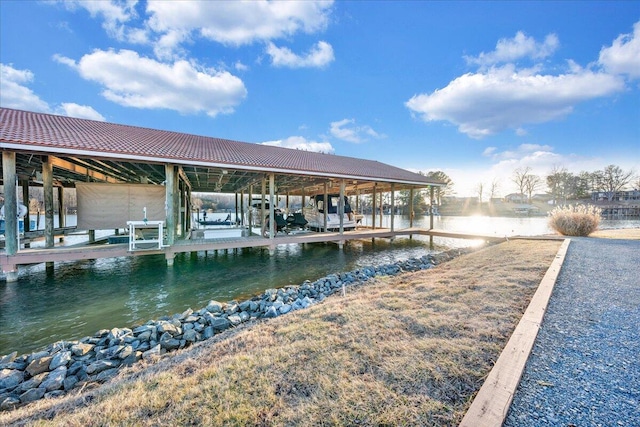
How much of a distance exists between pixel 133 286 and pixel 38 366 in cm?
376

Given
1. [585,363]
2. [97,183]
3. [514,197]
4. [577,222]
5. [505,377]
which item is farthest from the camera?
[514,197]

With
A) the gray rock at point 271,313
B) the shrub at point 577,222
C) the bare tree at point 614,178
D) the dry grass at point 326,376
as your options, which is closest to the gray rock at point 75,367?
the dry grass at point 326,376

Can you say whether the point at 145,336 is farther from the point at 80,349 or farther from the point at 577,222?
the point at 577,222

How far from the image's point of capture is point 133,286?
6566 millimetres

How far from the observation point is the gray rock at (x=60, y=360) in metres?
3.12

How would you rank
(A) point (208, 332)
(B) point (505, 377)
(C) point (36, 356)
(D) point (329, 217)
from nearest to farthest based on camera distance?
(B) point (505, 377)
(C) point (36, 356)
(A) point (208, 332)
(D) point (329, 217)

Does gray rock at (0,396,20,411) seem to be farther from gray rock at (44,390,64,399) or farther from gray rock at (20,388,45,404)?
gray rock at (44,390,64,399)

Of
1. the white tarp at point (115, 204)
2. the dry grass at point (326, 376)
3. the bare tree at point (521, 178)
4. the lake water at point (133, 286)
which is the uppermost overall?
the bare tree at point (521, 178)

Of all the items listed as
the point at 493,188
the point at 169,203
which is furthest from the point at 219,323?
the point at 493,188

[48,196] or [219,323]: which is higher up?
[48,196]

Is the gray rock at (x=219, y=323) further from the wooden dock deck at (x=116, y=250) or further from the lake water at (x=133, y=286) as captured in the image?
the wooden dock deck at (x=116, y=250)

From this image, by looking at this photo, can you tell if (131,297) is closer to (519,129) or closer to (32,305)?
(32,305)

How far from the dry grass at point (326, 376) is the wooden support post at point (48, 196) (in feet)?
23.8

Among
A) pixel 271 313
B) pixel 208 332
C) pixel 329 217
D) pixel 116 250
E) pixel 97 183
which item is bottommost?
pixel 208 332
